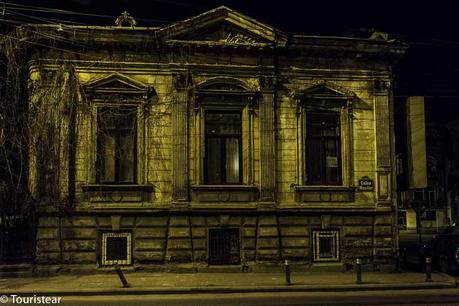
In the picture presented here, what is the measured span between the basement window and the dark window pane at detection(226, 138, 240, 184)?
3.87 m

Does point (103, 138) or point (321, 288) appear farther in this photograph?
point (103, 138)

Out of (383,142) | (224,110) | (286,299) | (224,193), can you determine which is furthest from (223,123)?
(286,299)

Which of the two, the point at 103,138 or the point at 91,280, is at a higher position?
the point at 103,138

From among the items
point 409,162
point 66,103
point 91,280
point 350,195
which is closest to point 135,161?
point 66,103

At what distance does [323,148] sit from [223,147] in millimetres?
3530

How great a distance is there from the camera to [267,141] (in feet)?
63.7

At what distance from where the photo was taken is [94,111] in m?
18.9

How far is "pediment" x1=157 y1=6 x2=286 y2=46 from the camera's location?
19234 mm

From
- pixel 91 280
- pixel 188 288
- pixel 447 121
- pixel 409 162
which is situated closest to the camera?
pixel 188 288

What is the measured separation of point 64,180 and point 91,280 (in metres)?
3.57

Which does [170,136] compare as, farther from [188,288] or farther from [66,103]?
[188,288]

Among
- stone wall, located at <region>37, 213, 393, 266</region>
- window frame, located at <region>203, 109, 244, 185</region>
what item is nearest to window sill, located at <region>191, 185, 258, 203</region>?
window frame, located at <region>203, 109, 244, 185</region>

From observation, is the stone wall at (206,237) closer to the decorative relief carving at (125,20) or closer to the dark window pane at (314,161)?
the dark window pane at (314,161)

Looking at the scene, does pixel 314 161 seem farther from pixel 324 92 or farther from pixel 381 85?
pixel 381 85
